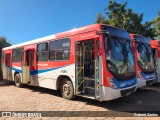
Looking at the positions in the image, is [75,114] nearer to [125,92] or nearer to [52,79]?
[125,92]

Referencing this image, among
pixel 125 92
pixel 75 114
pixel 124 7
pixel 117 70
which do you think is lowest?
pixel 75 114

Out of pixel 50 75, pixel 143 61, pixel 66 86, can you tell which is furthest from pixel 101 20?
pixel 66 86

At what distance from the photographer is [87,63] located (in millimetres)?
8602

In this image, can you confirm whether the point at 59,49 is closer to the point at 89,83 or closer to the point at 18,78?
the point at 89,83

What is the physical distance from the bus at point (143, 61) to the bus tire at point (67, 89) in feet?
12.1

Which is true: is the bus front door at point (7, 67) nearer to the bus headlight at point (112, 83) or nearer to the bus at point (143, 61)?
the bus at point (143, 61)

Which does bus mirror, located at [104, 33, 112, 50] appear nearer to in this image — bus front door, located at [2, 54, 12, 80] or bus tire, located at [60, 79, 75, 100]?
bus tire, located at [60, 79, 75, 100]

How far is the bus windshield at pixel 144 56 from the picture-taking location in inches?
421

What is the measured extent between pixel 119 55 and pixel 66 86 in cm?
284

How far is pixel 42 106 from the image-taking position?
26.2 feet

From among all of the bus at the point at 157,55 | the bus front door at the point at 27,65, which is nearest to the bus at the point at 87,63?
the bus front door at the point at 27,65

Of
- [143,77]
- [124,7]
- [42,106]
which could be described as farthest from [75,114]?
[124,7]

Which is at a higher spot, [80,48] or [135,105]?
[80,48]

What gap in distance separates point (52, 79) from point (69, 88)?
1.42 metres
